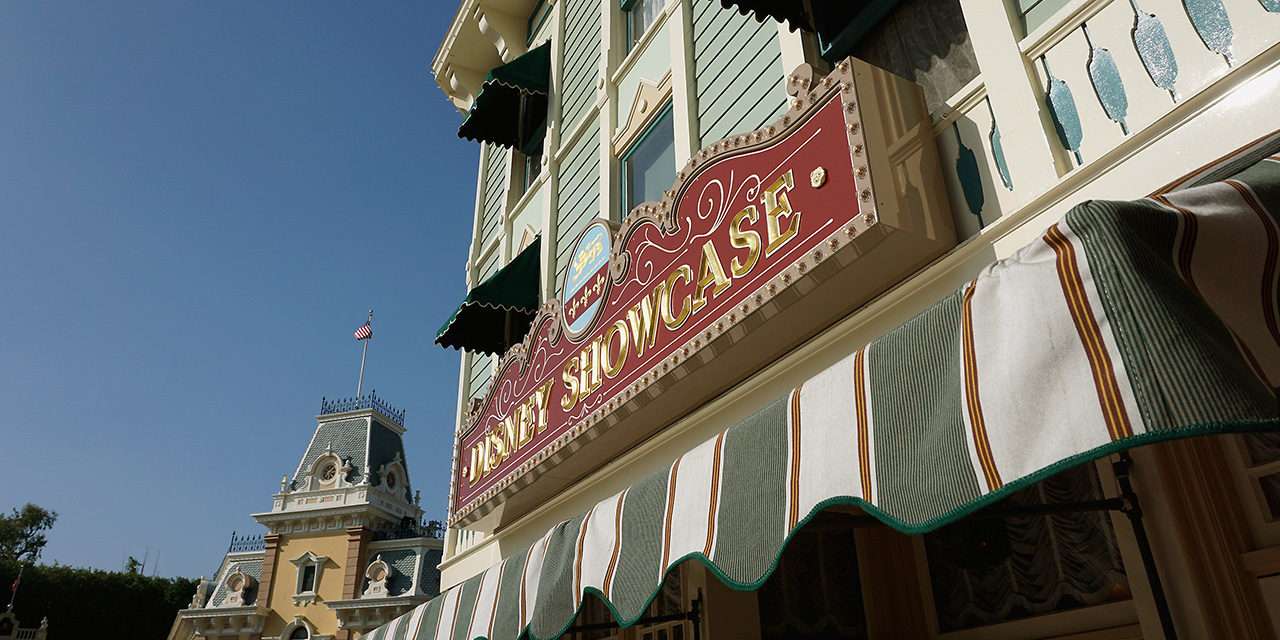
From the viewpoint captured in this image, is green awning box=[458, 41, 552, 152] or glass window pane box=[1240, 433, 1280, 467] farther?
green awning box=[458, 41, 552, 152]

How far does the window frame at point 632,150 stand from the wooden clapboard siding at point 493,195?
350 cm

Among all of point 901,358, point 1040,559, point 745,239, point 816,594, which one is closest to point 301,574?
point 816,594

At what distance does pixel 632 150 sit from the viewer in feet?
24.6

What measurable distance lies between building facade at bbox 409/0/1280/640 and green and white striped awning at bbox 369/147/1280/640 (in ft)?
0.03

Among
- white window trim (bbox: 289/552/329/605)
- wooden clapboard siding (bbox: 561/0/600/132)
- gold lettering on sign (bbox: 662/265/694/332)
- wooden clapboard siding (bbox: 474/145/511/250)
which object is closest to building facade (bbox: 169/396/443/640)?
white window trim (bbox: 289/552/329/605)

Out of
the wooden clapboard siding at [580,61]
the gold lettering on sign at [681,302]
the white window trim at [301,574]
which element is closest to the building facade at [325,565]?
the white window trim at [301,574]

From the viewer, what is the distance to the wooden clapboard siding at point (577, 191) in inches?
316

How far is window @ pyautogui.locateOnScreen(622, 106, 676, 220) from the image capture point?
6.88 metres

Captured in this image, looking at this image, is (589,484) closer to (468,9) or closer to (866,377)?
(866,377)

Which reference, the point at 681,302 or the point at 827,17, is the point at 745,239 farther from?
the point at 827,17

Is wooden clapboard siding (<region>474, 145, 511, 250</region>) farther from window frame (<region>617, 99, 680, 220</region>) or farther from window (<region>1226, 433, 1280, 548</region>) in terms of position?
window (<region>1226, 433, 1280, 548</region>)

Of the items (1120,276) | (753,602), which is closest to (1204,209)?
(1120,276)

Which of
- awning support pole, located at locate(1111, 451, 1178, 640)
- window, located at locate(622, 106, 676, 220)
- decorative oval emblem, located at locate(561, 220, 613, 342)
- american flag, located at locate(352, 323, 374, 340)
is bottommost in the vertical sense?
awning support pole, located at locate(1111, 451, 1178, 640)

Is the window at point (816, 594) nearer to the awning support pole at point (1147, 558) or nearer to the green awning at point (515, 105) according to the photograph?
the awning support pole at point (1147, 558)
